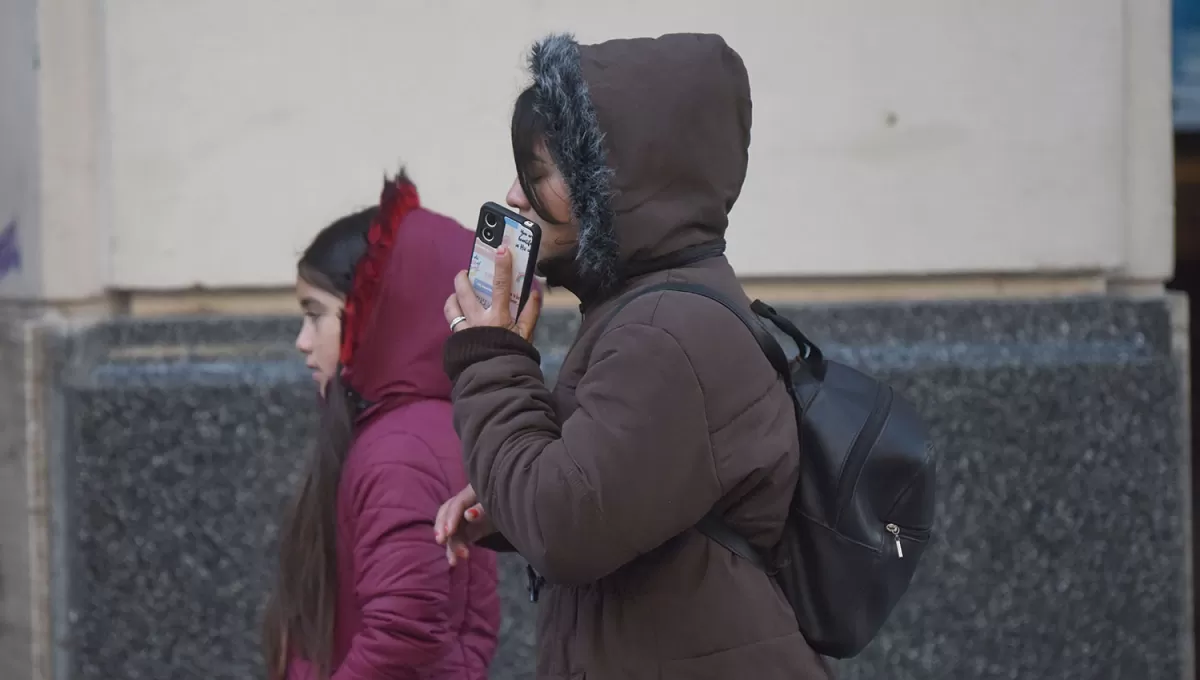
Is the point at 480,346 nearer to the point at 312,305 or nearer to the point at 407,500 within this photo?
the point at 407,500

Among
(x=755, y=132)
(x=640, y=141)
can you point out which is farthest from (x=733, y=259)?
(x=640, y=141)

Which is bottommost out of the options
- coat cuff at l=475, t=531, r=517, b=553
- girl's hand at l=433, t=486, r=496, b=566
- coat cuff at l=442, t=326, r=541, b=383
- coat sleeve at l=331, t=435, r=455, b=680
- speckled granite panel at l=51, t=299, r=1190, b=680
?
speckled granite panel at l=51, t=299, r=1190, b=680

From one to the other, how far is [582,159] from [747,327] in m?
0.32

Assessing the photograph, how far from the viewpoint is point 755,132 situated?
3768mm

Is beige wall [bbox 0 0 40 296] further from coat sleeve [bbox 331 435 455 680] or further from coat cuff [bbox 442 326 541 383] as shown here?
coat cuff [bbox 442 326 541 383]

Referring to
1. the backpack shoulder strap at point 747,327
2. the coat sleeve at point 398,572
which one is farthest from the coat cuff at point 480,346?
the coat sleeve at point 398,572

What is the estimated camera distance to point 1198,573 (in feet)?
16.9

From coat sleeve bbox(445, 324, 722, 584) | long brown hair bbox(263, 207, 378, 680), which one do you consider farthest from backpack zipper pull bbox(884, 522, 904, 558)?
long brown hair bbox(263, 207, 378, 680)

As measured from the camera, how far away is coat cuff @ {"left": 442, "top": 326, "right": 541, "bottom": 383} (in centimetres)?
168

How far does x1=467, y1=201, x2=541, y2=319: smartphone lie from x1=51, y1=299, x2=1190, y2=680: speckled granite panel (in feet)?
6.15

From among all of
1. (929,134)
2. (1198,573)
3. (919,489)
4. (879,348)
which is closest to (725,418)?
(919,489)

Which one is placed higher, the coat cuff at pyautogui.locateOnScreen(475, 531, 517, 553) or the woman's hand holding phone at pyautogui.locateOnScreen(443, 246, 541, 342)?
the woman's hand holding phone at pyautogui.locateOnScreen(443, 246, 541, 342)

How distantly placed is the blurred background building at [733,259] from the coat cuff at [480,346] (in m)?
1.90

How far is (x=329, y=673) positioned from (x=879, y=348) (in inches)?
81.5
